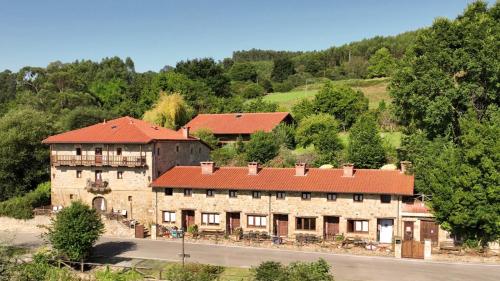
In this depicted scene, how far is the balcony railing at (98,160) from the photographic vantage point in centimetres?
4134

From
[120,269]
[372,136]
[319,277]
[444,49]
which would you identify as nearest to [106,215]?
[120,269]

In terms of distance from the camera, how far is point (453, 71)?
39656mm

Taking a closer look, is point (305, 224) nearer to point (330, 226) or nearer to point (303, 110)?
point (330, 226)

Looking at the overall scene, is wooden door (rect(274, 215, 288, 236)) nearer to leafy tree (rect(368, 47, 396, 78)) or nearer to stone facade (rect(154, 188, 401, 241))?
stone facade (rect(154, 188, 401, 241))

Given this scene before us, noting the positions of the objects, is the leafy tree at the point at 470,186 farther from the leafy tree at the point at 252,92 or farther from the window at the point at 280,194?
the leafy tree at the point at 252,92

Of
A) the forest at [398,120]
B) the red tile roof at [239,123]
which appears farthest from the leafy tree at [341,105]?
the red tile roof at [239,123]

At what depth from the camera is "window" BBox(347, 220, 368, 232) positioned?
35.7 m

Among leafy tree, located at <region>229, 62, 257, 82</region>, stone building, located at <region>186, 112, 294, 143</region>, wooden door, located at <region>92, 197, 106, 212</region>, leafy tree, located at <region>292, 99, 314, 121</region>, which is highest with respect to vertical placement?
leafy tree, located at <region>229, 62, 257, 82</region>

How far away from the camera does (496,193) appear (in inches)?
1174

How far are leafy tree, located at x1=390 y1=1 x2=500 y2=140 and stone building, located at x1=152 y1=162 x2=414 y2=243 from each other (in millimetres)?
6885

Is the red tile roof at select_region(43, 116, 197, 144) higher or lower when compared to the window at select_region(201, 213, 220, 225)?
higher

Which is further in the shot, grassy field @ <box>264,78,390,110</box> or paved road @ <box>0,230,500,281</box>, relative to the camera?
grassy field @ <box>264,78,390,110</box>

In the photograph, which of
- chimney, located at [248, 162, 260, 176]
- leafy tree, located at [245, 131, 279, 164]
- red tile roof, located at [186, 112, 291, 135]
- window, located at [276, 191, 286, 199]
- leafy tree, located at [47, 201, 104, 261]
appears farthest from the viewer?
red tile roof, located at [186, 112, 291, 135]

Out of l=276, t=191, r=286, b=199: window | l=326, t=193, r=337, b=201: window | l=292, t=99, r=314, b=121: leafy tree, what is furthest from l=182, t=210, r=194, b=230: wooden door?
l=292, t=99, r=314, b=121: leafy tree
